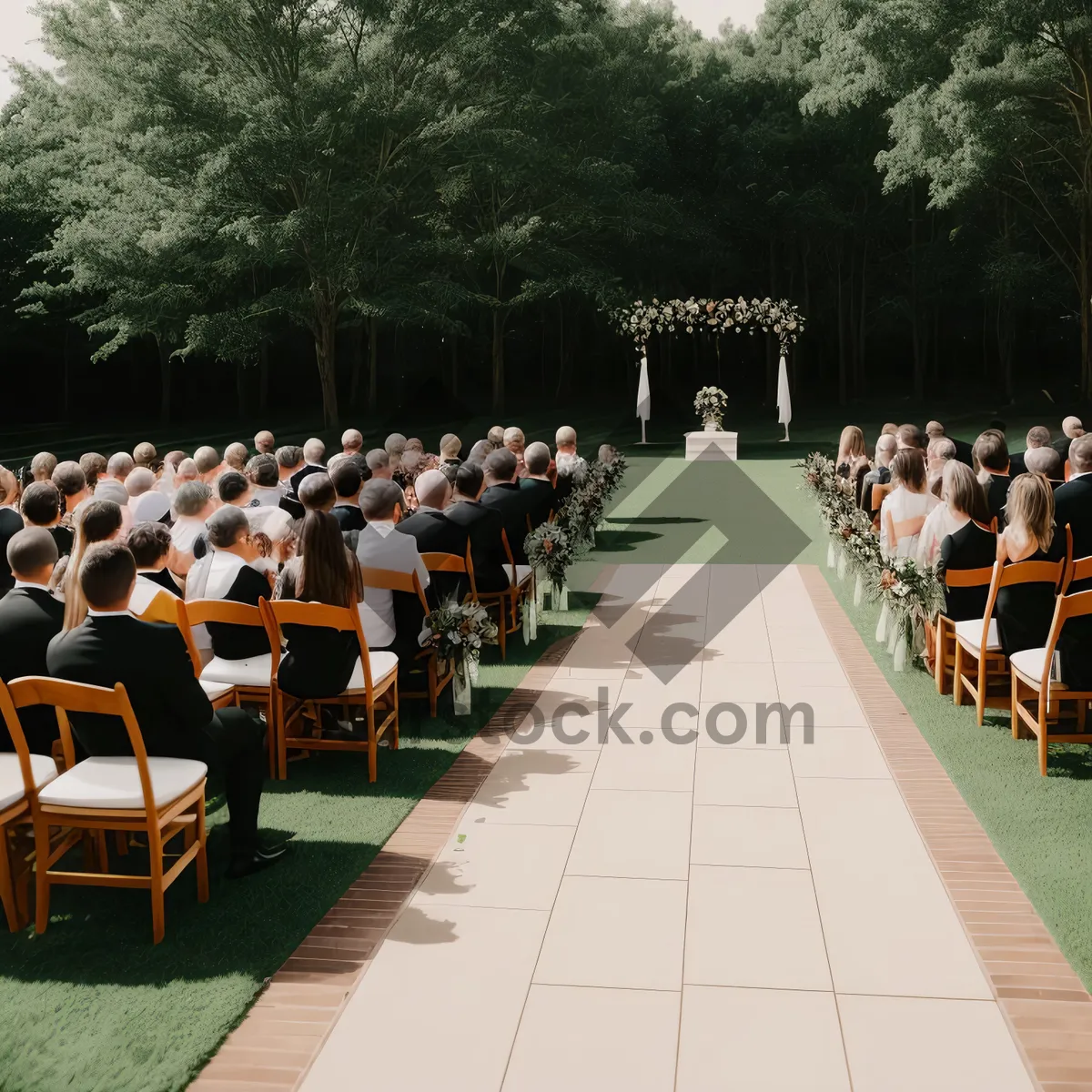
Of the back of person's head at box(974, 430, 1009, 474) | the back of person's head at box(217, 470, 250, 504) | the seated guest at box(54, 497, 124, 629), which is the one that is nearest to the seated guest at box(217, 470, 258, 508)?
the back of person's head at box(217, 470, 250, 504)

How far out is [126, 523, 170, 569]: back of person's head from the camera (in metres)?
5.43

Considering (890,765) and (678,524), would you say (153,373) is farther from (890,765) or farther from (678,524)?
(890,765)

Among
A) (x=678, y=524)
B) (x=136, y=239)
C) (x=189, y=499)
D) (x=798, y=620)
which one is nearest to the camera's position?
(x=189, y=499)

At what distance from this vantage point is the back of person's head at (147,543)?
17.8 feet

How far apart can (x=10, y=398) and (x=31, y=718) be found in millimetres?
45458

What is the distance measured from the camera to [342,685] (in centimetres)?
614

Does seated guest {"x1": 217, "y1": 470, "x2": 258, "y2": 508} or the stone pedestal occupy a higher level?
the stone pedestal

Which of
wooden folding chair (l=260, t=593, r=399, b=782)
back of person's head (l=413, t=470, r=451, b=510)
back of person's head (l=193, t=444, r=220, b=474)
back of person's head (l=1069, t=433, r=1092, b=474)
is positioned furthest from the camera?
back of person's head (l=193, t=444, r=220, b=474)

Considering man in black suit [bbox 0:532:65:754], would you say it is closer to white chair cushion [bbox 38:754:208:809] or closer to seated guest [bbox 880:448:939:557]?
white chair cushion [bbox 38:754:208:809]

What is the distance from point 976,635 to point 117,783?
526 cm

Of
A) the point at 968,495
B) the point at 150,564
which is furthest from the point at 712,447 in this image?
the point at 150,564

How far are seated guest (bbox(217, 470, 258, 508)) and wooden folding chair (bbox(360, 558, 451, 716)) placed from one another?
1.47 metres

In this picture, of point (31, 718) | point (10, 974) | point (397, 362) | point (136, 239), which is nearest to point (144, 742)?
point (31, 718)

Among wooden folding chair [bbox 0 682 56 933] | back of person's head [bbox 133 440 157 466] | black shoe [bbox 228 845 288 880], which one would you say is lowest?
black shoe [bbox 228 845 288 880]
